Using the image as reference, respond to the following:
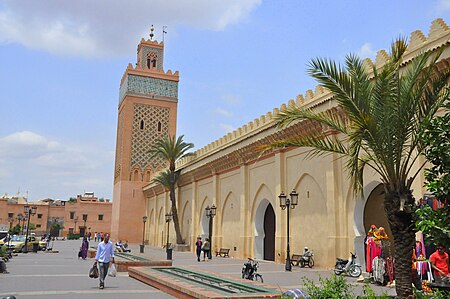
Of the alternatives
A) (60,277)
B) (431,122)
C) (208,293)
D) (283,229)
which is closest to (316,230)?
(283,229)

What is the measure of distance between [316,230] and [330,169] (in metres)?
2.38

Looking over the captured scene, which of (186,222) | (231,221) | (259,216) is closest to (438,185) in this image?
(259,216)

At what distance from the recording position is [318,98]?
16.0 metres

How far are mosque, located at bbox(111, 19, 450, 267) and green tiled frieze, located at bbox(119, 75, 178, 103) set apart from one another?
0.09m

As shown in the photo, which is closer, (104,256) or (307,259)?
(104,256)

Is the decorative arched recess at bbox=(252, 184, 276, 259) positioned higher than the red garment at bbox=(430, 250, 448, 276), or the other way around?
the decorative arched recess at bbox=(252, 184, 276, 259)

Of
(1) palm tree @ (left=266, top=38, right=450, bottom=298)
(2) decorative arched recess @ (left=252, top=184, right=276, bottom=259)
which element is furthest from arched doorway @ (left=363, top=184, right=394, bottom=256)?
(1) palm tree @ (left=266, top=38, right=450, bottom=298)

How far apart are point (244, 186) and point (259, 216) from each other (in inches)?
64.2

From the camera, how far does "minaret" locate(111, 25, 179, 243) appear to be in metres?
38.8

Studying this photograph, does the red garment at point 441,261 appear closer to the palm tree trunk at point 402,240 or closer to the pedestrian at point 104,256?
the palm tree trunk at point 402,240

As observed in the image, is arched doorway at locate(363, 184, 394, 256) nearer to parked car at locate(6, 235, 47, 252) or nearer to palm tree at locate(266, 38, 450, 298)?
palm tree at locate(266, 38, 450, 298)

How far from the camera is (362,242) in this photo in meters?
13.9

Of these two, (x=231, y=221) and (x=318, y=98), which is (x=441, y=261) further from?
(x=231, y=221)

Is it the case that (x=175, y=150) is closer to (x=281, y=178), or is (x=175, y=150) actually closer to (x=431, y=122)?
(x=281, y=178)
